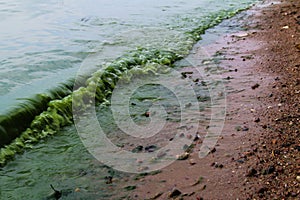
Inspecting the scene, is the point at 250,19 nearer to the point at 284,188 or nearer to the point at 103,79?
the point at 103,79

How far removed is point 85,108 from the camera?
18.5 feet

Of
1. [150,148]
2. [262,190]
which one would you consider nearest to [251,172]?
[262,190]

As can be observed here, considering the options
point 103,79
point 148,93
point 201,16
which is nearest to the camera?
point 148,93

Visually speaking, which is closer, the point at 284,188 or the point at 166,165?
the point at 284,188

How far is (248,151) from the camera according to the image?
3.81 meters

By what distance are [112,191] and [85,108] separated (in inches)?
94.5

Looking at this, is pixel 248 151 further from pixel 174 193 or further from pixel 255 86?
pixel 255 86

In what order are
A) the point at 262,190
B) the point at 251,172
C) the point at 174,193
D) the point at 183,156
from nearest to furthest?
the point at 262,190 → the point at 174,193 → the point at 251,172 → the point at 183,156

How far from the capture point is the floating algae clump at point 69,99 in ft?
15.5

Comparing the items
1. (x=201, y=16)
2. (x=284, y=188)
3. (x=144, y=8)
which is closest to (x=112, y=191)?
(x=284, y=188)

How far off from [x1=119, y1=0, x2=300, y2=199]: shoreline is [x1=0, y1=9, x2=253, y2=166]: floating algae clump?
1698 millimetres

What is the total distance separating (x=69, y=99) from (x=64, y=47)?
10.9ft

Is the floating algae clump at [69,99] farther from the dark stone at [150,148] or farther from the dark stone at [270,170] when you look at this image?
the dark stone at [270,170]

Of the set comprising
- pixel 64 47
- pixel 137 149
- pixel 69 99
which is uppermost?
pixel 64 47
